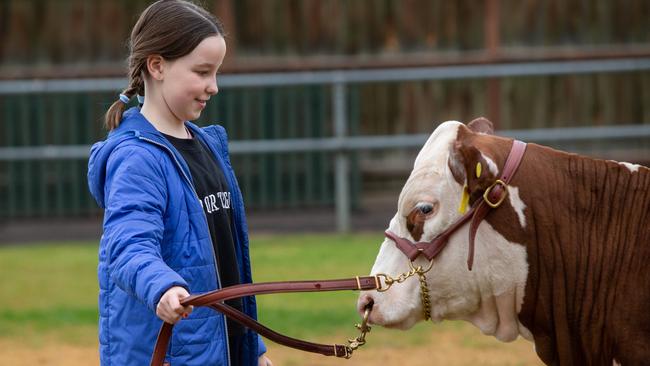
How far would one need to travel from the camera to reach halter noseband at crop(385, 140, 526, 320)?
12.8 feet

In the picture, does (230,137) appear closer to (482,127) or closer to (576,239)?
(482,127)

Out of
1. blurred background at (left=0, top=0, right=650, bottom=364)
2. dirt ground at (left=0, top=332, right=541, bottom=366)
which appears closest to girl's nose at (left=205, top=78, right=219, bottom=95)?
dirt ground at (left=0, top=332, right=541, bottom=366)

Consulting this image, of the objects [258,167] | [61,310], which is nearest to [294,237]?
[258,167]

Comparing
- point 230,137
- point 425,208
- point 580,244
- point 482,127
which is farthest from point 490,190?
point 230,137

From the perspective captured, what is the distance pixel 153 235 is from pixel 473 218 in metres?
1.05

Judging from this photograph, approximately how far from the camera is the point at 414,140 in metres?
13.0

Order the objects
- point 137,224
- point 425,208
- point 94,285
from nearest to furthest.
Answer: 1. point 137,224
2. point 425,208
3. point 94,285

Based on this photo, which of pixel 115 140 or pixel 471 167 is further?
pixel 115 140

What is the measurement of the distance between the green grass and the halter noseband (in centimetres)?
445

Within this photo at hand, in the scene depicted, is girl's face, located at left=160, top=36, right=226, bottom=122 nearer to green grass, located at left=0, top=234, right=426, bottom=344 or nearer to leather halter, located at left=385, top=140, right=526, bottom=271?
leather halter, located at left=385, top=140, right=526, bottom=271

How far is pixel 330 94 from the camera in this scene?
48.2 ft

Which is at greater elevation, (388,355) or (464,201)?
(464,201)

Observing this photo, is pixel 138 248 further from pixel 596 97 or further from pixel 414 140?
pixel 596 97

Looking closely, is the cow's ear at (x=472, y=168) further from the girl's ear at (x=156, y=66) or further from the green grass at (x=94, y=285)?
the green grass at (x=94, y=285)
